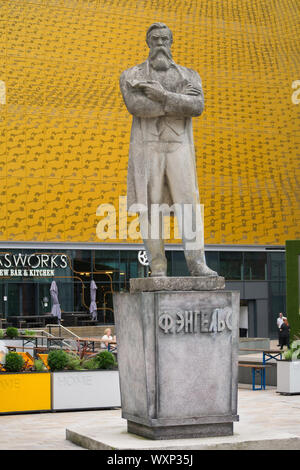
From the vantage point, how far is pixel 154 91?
9.66 meters

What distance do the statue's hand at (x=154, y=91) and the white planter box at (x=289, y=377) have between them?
1166cm

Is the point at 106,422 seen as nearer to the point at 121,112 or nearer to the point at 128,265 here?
the point at 128,265

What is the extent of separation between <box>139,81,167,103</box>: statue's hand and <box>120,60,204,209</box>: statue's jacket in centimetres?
5

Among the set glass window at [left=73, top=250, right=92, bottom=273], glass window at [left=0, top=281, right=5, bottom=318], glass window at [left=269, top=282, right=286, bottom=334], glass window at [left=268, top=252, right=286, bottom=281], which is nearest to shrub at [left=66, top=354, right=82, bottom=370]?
glass window at [left=0, top=281, right=5, bottom=318]

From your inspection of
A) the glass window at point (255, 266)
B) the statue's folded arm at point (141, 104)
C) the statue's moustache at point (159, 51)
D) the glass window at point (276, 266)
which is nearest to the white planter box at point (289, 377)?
the statue's folded arm at point (141, 104)

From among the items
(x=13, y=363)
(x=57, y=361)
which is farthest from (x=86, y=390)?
(x=13, y=363)

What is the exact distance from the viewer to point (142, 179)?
9.84 m

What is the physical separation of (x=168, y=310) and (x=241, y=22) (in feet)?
148

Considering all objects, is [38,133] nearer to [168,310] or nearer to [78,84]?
[78,84]

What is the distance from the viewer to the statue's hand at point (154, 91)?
9.65 metres

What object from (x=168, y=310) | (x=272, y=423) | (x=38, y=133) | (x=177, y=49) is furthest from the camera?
(x=177, y=49)

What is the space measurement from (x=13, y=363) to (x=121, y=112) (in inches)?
1301

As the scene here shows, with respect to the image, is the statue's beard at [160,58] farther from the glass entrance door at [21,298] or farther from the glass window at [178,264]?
the glass window at [178,264]

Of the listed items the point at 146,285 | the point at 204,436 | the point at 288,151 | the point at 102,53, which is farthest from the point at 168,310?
the point at 288,151
